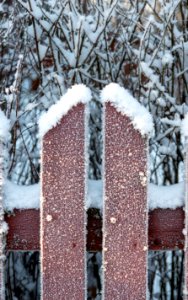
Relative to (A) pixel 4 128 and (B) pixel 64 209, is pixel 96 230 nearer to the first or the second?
(B) pixel 64 209

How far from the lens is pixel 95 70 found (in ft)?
7.32

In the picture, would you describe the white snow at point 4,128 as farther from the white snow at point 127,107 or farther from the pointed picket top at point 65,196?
the white snow at point 127,107

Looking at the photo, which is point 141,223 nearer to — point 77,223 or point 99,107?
point 77,223

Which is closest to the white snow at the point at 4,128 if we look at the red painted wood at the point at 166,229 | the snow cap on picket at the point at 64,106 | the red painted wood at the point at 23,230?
the snow cap on picket at the point at 64,106

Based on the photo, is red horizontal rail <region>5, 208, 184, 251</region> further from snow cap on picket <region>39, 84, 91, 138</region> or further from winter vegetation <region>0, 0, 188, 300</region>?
snow cap on picket <region>39, 84, 91, 138</region>

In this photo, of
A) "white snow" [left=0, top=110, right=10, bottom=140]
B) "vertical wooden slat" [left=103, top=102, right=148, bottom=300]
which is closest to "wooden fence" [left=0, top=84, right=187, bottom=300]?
"vertical wooden slat" [left=103, top=102, right=148, bottom=300]

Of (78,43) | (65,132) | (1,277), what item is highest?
(78,43)

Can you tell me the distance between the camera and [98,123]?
7.28 ft

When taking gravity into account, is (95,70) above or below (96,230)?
above

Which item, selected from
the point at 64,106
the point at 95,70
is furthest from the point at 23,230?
the point at 95,70

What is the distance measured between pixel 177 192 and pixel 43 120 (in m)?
0.39

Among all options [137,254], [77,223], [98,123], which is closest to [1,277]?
[77,223]

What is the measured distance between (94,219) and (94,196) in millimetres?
62

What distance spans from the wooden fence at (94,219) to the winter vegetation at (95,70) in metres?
0.12
